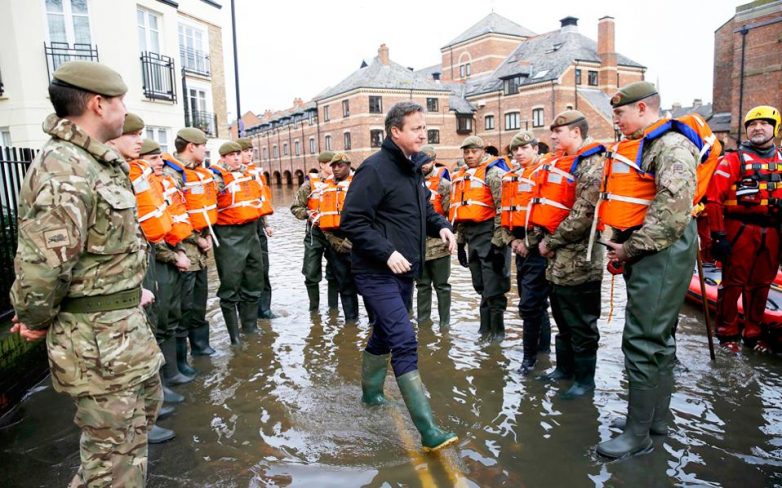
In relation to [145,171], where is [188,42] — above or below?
above

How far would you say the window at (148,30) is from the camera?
1912cm

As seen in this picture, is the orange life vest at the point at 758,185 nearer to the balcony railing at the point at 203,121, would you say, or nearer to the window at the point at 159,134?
the window at the point at 159,134

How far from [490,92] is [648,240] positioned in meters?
49.1

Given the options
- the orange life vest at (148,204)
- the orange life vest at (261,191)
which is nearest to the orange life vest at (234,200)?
the orange life vest at (261,191)

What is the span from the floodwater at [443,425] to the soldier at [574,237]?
1.73 feet

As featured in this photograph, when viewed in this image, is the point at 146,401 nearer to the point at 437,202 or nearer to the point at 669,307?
the point at 669,307

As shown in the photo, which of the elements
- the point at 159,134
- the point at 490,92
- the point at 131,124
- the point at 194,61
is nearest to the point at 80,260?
the point at 131,124

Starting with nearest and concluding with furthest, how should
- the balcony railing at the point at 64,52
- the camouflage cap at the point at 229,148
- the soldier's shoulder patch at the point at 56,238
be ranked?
1. the soldier's shoulder patch at the point at 56,238
2. the camouflage cap at the point at 229,148
3. the balcony railing at the point at 64,52

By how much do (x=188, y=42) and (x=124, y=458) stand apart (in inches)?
952

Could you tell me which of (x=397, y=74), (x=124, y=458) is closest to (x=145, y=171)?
(x=124, y=458)

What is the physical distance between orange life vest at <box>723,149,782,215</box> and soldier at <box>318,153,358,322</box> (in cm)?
476

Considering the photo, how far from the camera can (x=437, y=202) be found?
8266mm

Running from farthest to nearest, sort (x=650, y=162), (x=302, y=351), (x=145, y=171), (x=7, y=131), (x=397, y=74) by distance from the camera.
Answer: (x=397, y=74), (x=7, y=131), (x=302, y=351), (x=145, y=171), (x=650, y=162)

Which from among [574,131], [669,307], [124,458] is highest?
[574,131]
